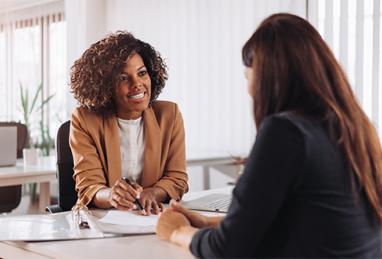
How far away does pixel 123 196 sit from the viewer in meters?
1.69

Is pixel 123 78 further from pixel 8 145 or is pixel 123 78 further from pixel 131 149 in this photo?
pixel 8 145

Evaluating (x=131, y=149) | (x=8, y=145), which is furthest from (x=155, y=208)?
(x=8, y=145)

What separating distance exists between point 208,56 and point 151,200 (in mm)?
2776

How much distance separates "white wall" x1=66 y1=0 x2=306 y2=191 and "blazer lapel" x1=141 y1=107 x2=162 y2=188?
203 centimetres

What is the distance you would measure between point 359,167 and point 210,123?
341 cm

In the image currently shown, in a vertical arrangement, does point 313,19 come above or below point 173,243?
above

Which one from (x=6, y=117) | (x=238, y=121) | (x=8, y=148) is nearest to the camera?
(x=8, y=148)

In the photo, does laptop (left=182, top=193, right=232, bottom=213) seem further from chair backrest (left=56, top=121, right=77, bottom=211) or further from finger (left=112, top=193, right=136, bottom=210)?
chair backrest (left=56, top=121, right=77, bottom=211)

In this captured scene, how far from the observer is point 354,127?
3.29 ft

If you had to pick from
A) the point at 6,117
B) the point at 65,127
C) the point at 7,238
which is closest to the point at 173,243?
the point at 7,238

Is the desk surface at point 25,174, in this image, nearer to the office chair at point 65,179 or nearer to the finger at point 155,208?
the office chair at point 65,179

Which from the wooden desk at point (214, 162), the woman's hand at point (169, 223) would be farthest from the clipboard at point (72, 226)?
the wooden desk at point (214, 162)

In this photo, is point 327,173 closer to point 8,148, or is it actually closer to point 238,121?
point 8,148

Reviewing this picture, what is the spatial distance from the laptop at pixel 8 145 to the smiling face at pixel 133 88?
1.43m
